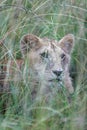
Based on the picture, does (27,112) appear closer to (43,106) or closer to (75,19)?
(43,106)

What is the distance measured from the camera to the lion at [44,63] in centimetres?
449

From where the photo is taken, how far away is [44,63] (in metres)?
4.99

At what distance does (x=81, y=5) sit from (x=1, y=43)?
96 cm

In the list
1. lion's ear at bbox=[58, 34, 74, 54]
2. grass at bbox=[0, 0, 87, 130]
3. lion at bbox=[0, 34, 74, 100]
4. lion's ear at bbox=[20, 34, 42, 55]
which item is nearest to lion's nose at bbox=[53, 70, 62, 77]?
lion at bbox=[0, 34, 74, 100]

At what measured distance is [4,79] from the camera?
467 centimetres

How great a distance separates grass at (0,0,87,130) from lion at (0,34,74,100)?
2.7 inches

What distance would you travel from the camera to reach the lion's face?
15.5 ft

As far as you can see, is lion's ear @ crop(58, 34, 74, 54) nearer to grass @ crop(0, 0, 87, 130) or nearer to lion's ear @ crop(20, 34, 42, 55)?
grass @ crop(0, 0, 87, 130)

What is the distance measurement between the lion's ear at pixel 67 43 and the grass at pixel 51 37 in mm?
57

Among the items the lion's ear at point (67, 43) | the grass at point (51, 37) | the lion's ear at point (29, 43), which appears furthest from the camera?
the lion's ear at point (67, 43)

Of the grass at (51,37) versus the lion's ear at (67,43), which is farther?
the lion's ear at (67,43)

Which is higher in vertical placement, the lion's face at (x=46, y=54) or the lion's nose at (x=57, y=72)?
the lion's face at (x=46, y=54)

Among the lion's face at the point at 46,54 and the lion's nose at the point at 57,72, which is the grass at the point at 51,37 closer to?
the lion's face at the point at 46,54

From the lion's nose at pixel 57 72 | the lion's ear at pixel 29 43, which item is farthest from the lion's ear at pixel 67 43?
the lion's nose at pixel 57 72
